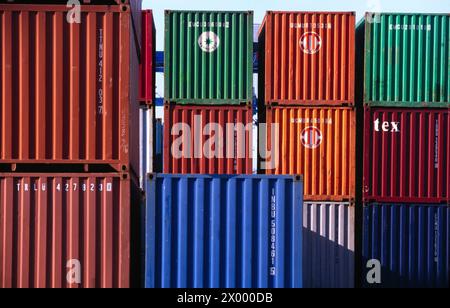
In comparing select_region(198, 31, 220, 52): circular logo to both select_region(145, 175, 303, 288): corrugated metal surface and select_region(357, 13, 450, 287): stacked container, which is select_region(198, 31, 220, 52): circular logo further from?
select_region(145, 175, 303, 288): corrugated metal surface

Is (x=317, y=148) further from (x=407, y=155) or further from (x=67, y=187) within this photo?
(x=67, y=187)

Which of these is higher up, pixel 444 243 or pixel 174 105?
pixel 174 105

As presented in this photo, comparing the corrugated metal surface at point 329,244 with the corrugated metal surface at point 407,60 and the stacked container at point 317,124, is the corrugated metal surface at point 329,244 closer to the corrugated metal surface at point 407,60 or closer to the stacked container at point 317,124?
the stacked container at point 317,124

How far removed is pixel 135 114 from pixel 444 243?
341 inches

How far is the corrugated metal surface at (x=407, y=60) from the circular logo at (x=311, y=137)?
1535 millimetres

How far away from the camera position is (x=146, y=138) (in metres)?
21.4

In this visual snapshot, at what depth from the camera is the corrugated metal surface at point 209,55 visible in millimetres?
20016

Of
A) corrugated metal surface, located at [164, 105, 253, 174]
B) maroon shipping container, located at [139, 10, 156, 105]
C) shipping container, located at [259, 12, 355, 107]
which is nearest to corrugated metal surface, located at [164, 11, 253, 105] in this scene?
corrugated metal surface, located at [164, 105, 253, 174]

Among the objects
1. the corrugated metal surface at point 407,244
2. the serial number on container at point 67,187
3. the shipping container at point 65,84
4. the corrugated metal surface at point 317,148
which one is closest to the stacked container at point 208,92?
the corrugated metal surface at point 317,148
